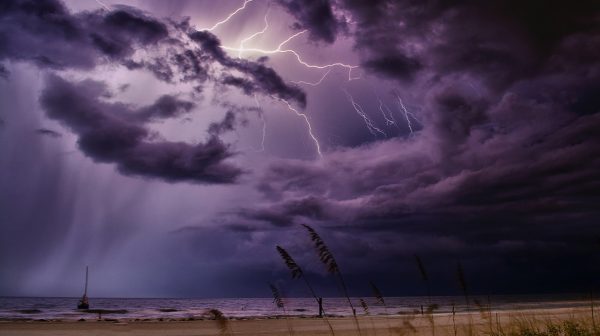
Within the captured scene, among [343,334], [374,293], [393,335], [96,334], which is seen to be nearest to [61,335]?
[96,334]

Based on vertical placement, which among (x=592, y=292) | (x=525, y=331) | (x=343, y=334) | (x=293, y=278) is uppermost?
(x=293, y=278)

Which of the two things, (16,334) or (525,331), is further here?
(16,334)

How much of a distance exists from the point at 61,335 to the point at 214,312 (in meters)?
22.5

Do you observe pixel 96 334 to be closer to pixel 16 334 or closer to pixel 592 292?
pixel 16 334

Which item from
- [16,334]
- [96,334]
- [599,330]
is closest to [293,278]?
[599,330]

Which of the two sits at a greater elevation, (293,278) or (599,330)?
(293,278)

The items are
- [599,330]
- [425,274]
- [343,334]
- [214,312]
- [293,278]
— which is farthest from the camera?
[343,334]

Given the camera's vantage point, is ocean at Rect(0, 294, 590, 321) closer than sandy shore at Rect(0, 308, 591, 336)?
No

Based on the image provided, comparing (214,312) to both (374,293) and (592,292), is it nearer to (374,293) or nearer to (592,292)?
(374,293)

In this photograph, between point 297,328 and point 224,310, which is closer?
point 297,328

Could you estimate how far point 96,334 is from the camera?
23.8m

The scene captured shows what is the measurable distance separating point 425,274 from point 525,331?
9.50ft

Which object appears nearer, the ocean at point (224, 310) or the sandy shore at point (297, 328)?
the sandy shore at point (297, 328)

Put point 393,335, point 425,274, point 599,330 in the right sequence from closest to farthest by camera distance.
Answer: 1. point 425,274
2. point 599,330
3. point 393,335
